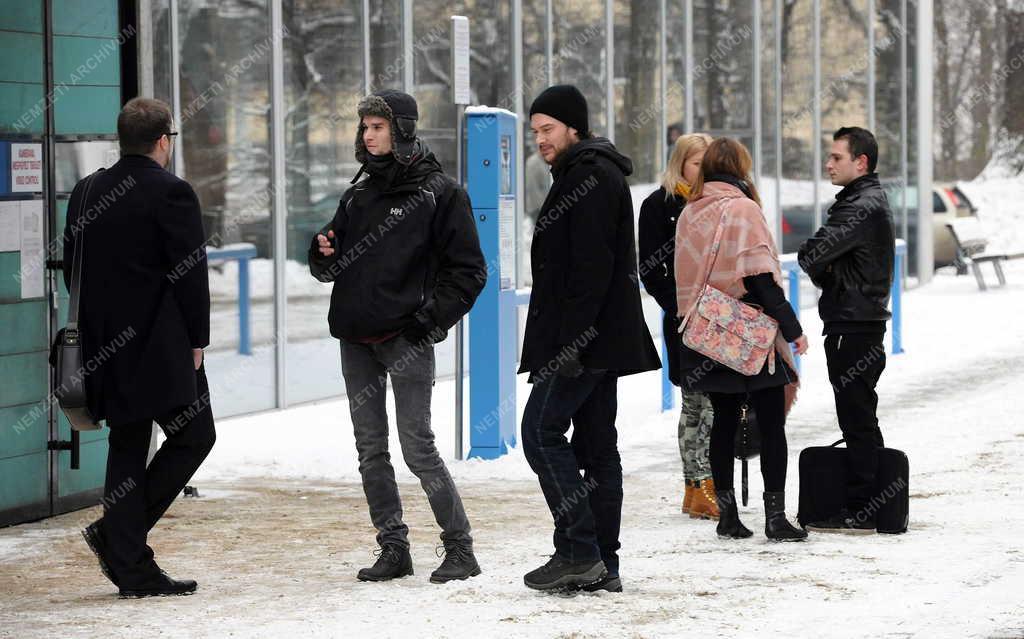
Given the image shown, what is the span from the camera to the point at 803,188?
22031mm

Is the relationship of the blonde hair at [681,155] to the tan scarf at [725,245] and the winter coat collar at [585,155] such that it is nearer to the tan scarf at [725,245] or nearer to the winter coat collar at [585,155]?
the tan scarf at [725,245]

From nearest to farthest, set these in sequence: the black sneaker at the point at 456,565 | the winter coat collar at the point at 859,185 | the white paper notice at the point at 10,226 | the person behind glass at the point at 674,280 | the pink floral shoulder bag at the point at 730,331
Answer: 1. the black sneaker at the point at 456,565
2. the pink floral shoulder bag at the point at 730,331
3. the winter coat collar at the point at 859,185
4. the person behind glass at the point at 674,280
5. the white paper notice at the point at 10,226

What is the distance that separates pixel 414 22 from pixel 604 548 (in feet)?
28.7

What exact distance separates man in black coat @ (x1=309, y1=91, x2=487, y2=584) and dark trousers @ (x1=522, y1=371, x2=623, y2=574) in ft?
1.47

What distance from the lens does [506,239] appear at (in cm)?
1017

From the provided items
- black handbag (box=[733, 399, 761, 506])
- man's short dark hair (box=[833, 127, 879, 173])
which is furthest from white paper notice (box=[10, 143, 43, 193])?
man's short dark hair (box=[833, 127, 879, 173])

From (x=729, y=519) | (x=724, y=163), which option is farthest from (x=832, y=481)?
(x=724, y=163)

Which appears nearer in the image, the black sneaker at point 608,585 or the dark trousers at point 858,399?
the black sneaker at point 608,585

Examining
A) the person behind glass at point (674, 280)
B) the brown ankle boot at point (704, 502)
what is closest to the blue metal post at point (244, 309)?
the person behind glass at point (674, 280)

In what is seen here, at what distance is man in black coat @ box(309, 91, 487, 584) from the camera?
6457 millimetres

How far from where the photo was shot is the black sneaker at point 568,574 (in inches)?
251

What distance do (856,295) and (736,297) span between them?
0.54 m

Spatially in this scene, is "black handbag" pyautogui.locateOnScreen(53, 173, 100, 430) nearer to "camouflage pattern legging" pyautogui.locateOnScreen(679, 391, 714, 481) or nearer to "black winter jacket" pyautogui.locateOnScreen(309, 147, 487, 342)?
"black winter jacket" pyautogui.locateOnScreen(309, 147, 487, 342)

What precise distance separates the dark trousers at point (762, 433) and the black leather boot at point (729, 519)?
45mm
